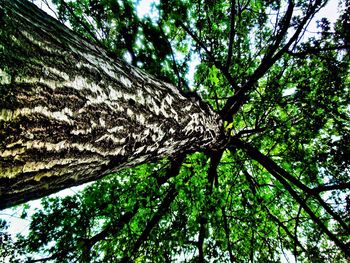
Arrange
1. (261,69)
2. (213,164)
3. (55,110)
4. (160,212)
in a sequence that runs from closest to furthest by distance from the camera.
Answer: (55,110) → (261,69) → (160,212) → (213,164)

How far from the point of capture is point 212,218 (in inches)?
169

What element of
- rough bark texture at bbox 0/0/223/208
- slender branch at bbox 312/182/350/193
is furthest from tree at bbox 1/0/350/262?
rough bark texture at bbox 0/0/223/208

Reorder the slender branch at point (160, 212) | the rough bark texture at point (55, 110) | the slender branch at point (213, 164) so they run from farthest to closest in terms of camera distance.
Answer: the slender branch at point (213, 164)
the slender branch at point (160, 212)
the rough bark texture at point (55, 110)

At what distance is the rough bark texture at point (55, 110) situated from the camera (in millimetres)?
679

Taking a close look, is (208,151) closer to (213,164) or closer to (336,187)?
(213,164)

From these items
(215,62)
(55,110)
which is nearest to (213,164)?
(215,62)

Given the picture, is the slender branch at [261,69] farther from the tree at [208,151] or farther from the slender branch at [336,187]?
the slender branch at [336,187]

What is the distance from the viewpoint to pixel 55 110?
83 centimetres

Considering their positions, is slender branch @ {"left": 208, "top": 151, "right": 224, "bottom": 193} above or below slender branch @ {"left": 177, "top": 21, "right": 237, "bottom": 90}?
below

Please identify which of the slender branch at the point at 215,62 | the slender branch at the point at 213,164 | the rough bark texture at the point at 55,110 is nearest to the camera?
the rough bark texture at the point at 55,110

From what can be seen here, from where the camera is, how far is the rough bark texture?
2.23ft

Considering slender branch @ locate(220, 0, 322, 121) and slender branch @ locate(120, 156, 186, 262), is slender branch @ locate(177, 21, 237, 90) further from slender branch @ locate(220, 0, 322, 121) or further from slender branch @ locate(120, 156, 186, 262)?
slender branch @ locate(120, 156, 186, 262)

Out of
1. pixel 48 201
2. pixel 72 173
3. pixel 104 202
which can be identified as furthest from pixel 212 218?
pixel 72 173

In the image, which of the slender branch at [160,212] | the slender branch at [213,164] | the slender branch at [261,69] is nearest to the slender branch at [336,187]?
the slender branch at [261,69]
